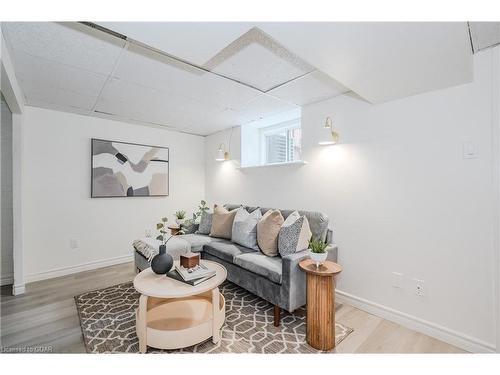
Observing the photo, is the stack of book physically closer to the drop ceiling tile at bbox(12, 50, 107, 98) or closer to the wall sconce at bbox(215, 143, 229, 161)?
the drop ceiling tile at bbox(12, 50, 107, 98)

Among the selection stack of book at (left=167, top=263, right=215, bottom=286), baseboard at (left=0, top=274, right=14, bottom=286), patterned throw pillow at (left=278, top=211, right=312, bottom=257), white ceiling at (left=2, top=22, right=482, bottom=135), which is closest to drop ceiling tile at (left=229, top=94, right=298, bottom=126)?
white ceiling at (left=2, top=22, right=482, bottom=135)

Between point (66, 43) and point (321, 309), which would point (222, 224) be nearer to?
point (321, 309)

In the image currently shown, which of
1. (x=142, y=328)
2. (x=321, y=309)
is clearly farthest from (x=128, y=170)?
(x=321, y=309)

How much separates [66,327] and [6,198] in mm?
2141

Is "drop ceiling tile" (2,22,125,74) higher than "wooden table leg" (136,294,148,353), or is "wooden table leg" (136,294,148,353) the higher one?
"drop ceiling tile" (2,22,125,74)

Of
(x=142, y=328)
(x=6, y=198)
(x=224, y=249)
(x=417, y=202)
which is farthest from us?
(x=6, y=198)

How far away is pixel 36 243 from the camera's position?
3.04m

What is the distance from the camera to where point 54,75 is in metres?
2.21

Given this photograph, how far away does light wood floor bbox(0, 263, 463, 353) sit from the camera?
1.80 meters

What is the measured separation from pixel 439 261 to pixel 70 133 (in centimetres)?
455

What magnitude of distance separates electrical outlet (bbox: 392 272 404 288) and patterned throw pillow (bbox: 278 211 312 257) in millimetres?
851

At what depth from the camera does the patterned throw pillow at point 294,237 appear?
222cm
